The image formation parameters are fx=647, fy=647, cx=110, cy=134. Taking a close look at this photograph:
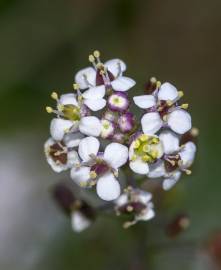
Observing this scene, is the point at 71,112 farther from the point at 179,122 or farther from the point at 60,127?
the point at 179,122

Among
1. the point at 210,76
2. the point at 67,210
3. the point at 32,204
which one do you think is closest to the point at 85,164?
the point at 67,210

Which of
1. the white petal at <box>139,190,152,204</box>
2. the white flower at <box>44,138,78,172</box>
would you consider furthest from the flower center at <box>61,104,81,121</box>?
the white petal at <box>139,190,152,204</box>

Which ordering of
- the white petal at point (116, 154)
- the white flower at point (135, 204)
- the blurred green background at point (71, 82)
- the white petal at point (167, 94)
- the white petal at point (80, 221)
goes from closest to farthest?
the white petal at point (116, 154) < the white petal at point (167, 94) < the white flower at point (135, 204) < the white petal at point (80, 221) < the blurred green background at point (71, 82)

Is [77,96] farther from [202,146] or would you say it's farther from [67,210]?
[202,146]

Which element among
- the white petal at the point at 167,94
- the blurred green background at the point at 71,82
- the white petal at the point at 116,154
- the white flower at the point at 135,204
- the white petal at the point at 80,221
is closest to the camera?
the white petal at the point at 116,154

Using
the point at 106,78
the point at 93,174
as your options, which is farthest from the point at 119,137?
the point at 106,78

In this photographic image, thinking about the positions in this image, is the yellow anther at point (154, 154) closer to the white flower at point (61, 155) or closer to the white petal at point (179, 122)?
the white petal at point (179, 122)

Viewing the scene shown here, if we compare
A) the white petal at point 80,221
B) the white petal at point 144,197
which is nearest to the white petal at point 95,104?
the white petal at point 144,197

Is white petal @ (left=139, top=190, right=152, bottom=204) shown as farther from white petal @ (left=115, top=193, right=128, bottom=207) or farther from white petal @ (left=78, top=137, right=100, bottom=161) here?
white petal @ (left=78, top=137, right=100, bottom=161)
